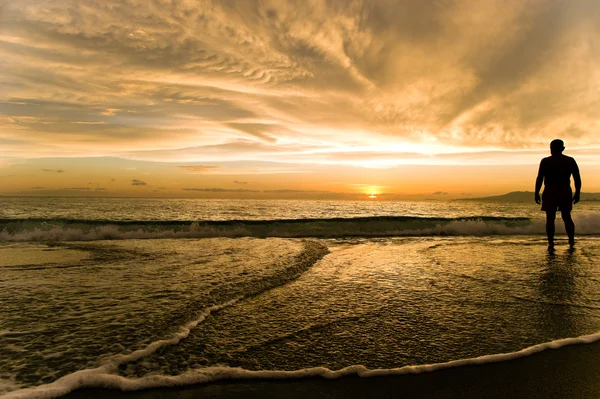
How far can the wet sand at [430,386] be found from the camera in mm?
2215

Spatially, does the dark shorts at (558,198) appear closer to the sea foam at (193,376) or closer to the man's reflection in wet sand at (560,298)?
the man's reflection in wet sand at (560,298)

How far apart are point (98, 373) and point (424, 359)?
239 centimetres

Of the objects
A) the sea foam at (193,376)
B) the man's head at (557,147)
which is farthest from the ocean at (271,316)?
the man's head at (557,147)

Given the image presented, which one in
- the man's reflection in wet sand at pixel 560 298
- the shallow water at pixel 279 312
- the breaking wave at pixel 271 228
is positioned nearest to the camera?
the shallow water at pixel 279 312

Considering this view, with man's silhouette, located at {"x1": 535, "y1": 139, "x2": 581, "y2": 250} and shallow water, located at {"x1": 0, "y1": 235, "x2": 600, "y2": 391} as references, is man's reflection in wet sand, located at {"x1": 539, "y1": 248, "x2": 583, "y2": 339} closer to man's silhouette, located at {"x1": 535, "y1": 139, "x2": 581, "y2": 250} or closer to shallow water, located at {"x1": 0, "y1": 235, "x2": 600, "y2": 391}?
shallow water, located at {"x1": 0, "y1": 235, "x2": 600, "y2": 391}

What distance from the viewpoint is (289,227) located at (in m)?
17.5

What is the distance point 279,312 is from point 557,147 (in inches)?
332

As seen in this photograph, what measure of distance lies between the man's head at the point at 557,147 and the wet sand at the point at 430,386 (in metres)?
7.62

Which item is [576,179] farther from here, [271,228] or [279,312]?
[271,228]

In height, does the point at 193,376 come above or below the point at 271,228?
above

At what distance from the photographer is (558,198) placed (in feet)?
28.5

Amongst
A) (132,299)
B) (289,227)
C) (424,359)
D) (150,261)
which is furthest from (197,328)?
(289,227)

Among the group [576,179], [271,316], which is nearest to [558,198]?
[576,179]

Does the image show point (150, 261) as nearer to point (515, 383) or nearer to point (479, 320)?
point (479, 320)
